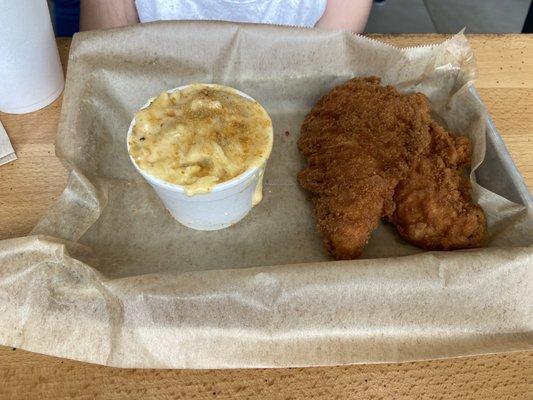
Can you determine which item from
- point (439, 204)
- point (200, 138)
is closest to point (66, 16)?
point (200, 138)

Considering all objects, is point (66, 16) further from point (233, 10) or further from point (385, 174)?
point (385, 174)

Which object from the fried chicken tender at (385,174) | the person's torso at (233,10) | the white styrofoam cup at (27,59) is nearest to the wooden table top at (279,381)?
the fried chicken tender at (385,174)

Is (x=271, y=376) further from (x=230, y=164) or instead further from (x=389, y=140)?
(x=389, y=140)

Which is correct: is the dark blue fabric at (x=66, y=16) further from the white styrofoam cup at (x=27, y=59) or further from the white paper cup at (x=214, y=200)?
the white paper cup at (x=214, y=200)

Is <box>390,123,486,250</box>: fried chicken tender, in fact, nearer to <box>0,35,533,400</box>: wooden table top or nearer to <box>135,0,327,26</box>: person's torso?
<box>0,35,533,400</box>: wooden table top

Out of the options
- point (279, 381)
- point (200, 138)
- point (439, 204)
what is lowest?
point (279, 381)

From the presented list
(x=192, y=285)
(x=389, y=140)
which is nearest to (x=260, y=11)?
(x=389, y=140)

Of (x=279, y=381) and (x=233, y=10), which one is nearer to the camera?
(x=279, y=381)
